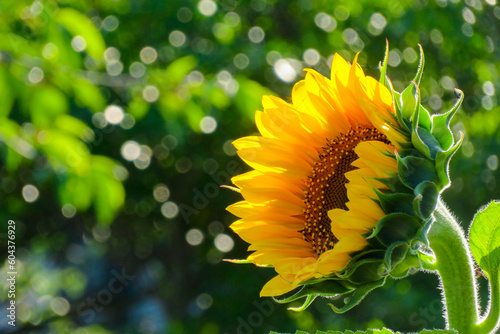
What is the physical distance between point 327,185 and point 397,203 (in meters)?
0.16

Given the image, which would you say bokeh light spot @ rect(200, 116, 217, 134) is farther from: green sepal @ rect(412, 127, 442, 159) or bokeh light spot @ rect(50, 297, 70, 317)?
green sepal @ rect(412, 127, 442, 159)

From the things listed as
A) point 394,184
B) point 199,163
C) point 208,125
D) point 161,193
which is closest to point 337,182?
point 394,184

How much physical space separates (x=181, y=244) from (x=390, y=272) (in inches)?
98.0

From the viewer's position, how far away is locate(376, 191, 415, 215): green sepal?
2.09 ft

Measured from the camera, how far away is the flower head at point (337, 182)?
643mm

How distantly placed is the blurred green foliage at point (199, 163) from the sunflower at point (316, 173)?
1.00 meters

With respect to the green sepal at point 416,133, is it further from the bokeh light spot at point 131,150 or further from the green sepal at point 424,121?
the bokeh light spot at point 131,150

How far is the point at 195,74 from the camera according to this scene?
6.05 ft

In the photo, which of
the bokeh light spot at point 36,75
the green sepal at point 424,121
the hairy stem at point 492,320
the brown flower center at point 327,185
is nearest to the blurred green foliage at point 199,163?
the bokeh light spot at point 36,75

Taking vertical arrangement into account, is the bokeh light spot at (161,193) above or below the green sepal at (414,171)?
below

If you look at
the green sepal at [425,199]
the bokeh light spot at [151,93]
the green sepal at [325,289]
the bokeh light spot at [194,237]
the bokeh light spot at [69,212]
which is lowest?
the bokeh light spot at [69,212]

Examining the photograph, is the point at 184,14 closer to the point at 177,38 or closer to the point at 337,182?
the point at 177,38

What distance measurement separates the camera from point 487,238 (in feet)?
2.09

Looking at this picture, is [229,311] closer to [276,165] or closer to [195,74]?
[195,74]
